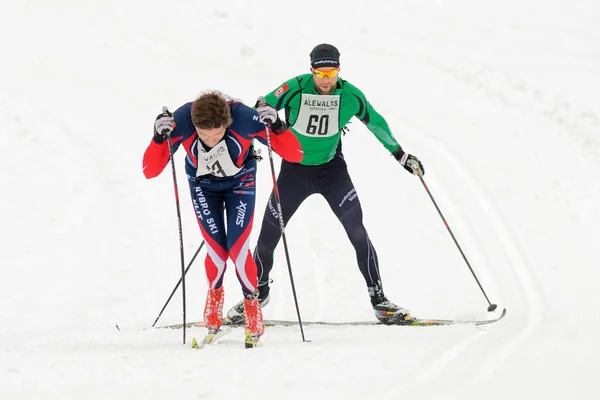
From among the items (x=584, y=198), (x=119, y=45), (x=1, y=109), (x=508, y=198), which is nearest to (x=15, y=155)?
(x=1, y=109)

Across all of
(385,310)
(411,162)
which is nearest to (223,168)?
(411,162)

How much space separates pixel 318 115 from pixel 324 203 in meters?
3.46

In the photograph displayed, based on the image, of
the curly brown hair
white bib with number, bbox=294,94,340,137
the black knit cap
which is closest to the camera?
the curly brown hair

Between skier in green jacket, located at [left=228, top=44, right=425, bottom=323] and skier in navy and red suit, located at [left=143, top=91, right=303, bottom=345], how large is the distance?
62 cm

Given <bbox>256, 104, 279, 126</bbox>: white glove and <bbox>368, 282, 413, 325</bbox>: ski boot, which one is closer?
<bbox>256, 104, 279, 126</bbox>: white glove

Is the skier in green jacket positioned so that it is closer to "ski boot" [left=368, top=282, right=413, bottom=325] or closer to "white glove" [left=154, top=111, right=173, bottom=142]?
"ski boot" [left=368, top=282, right=413, bottom=325]

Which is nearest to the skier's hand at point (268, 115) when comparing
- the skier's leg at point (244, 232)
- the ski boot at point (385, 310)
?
the skier's leg at point (244, 232)

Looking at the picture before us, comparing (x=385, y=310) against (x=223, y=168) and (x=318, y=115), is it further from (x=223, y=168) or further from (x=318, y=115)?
(x=223, y=168)

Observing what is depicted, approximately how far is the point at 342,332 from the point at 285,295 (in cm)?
144

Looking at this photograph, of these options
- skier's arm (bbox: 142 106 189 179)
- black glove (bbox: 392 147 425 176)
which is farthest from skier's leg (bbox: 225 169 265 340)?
black glove (bbox: 392 147 425 176)

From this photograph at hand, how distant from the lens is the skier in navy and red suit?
5684 millimetres

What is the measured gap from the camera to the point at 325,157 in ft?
22.4

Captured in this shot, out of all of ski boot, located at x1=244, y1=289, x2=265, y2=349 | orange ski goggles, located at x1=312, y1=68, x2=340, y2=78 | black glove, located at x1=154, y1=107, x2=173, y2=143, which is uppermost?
orange ski goggles, located at x1=312, y1=68, x2=340, y2=78

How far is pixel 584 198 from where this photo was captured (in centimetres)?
922
